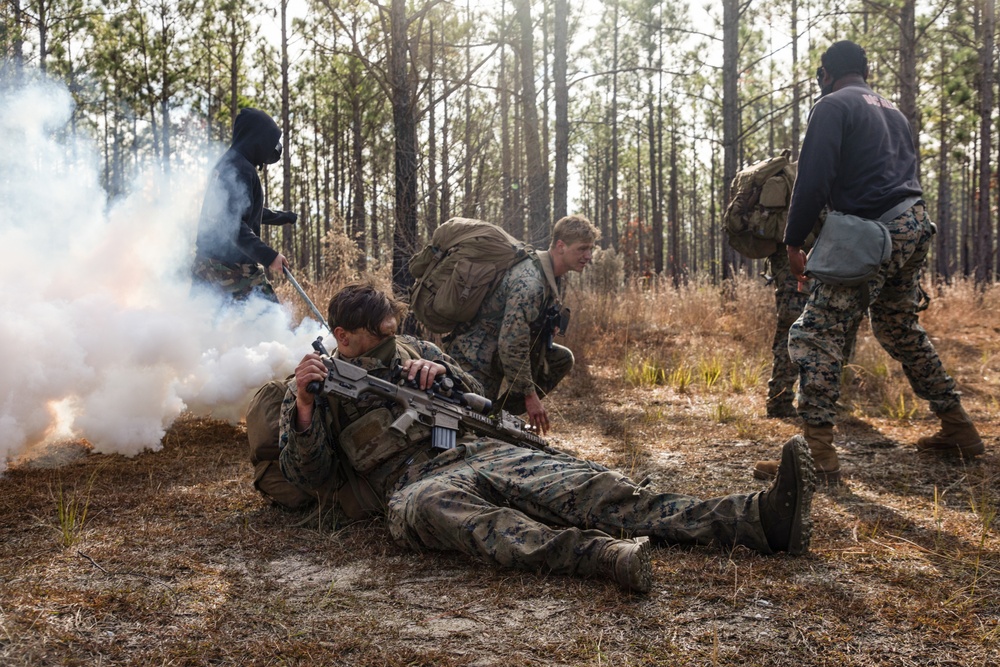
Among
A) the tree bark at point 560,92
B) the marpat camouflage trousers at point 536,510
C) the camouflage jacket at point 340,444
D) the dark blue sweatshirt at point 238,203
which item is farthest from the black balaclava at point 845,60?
the tree bark at point 560,92

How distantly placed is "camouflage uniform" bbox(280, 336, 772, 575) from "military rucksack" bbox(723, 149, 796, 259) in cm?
314

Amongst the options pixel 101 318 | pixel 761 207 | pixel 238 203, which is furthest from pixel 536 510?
pixel 761 207

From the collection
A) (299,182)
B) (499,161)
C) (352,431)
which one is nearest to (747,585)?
(352,431)

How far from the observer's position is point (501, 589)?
252 cm

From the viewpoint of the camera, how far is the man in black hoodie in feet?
16.7

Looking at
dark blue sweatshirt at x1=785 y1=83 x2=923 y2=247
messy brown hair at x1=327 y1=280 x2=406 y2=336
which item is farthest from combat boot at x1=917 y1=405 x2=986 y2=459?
messy brown hair at x1=327 y1=280 x2=406 y2=336

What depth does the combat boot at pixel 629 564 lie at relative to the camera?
7.75 ft

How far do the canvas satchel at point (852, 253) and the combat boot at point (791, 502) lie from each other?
1.41m

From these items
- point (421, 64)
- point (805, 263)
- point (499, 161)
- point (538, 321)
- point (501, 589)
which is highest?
point (421, 64)

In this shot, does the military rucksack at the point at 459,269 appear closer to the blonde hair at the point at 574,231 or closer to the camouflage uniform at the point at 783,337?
the blonde hair at the point at 574,231

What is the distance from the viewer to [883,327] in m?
4.21

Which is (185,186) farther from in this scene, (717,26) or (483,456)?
(717,26)

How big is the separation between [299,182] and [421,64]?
20.9 meters

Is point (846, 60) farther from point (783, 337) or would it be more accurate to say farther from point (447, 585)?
point (447, 585)
